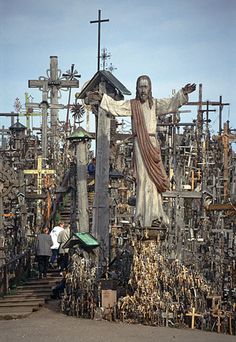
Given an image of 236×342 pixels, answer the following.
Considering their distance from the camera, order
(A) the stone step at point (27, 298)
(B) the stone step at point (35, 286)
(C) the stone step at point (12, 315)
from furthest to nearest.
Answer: (B) the stone step at point (35, 286)
(A) the stone step at point (27, 298)
(C) the stone step at point (12, 315)

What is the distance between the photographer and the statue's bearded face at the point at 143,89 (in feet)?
33.8

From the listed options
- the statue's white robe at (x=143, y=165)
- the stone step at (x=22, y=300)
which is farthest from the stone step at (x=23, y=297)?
the statue's white robe at (x=143, y=165)

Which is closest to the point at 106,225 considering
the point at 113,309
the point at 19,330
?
the point at 113,309

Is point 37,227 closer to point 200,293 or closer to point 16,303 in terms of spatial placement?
point 16,303

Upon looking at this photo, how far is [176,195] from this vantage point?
1366cm

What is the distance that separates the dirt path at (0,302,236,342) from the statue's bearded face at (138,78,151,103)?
3151 millimetres

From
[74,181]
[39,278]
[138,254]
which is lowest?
[39,278]

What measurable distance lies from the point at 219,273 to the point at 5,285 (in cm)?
380

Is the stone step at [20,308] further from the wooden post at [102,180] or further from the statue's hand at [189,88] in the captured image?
the statue's hand at [189,88]

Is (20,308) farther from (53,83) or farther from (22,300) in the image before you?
(53,83)

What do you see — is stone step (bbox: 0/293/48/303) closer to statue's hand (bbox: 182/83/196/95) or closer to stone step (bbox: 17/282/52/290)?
stone step (bbox: 17/282/52/290)

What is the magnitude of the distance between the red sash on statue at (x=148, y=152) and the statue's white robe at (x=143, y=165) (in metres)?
0.06

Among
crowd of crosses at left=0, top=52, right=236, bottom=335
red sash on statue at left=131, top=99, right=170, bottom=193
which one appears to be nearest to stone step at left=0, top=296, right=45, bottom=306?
crowd of crosses at left=0, top=52, right=236, bottom=335

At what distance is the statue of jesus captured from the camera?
10250 millimetres
